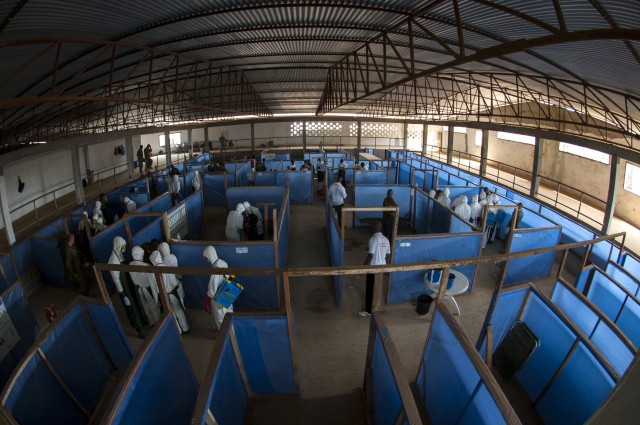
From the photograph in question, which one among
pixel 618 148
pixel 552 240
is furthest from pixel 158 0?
→ pixel 618 148

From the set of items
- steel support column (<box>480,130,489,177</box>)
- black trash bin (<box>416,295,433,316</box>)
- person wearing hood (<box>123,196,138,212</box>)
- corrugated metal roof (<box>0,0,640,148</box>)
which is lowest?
black trash bin (<box>416,295,433,316</box>)

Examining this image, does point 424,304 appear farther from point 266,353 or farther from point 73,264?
point 73,264

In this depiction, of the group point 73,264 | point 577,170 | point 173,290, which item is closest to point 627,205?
point 577,170

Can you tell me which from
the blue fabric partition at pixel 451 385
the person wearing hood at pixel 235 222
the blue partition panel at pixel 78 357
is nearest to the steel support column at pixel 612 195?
the blue fabric partition at pixel 451 385

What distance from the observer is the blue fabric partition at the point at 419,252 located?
6840mm

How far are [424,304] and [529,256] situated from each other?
3.49 m

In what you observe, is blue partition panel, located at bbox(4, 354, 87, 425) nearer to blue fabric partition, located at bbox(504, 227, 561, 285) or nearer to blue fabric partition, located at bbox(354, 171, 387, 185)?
blue fabric partition, located at bbox(504, 227, 561, 285)

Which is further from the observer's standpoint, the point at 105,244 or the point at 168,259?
the point at 105,244

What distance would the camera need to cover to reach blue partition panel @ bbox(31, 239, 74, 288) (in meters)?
7.95

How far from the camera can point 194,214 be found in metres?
11.0

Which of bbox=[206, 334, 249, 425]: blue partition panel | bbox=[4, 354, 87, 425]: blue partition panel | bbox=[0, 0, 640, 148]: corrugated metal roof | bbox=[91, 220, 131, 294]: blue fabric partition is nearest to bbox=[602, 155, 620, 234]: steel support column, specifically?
bbox=[0, 0, 640, 148]: corrugated metal roof

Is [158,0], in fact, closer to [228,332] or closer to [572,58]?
[228,332]

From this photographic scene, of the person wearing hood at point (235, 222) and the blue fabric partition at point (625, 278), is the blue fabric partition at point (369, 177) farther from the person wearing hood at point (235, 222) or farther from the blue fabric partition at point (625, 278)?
the blue fabric partition at point (625, 278)

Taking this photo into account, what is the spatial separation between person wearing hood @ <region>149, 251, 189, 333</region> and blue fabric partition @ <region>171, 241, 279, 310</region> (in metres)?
0.80
